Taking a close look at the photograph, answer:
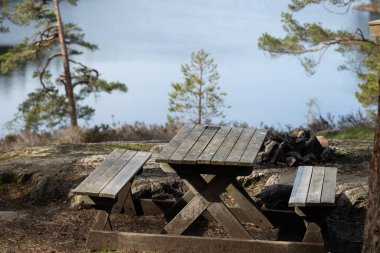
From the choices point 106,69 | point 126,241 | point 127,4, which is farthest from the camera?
point 127,4

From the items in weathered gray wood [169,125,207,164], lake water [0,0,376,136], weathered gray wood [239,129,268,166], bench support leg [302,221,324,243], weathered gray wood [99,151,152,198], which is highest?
weathered gray wood [169,125,207,164]

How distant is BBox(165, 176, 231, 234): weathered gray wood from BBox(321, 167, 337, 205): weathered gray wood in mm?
677

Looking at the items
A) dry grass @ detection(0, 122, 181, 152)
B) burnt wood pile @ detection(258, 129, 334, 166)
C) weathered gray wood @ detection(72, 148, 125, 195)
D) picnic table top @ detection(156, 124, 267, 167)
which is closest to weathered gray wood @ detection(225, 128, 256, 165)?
picnic table top @ detection(156, 124, 267, 167)

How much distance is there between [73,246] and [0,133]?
19.7 meters

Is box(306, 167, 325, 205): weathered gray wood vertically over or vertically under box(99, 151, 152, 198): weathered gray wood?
under

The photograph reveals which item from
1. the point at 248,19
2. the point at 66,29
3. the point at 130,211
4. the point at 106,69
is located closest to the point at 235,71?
the point at 106,69

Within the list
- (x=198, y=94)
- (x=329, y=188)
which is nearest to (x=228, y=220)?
(x=329, y=188)

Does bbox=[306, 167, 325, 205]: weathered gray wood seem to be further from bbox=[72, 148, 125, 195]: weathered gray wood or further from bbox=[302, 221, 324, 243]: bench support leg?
bbox=[72, 148, 125, 195]: weathered gray wood

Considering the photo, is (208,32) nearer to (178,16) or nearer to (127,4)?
(178,16)

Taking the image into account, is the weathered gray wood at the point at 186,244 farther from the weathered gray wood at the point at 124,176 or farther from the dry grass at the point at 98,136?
the dry grass at the point at 98,136

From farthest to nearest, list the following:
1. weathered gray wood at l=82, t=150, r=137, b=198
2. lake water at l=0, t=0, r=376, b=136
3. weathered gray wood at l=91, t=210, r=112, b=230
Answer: lake water at l=0, t=0, r=376, b=136, weathered gray wood at l=91, t=210, r=112, b=230, weathered gray wood at l=82, t=150, r=137, b=198

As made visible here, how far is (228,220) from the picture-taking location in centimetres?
446

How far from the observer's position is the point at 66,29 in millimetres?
19391

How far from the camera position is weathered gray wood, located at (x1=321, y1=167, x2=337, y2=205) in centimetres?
418
